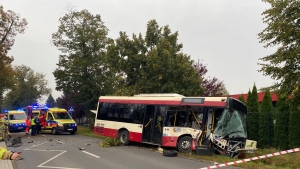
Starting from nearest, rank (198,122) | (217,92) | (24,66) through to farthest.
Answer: (198,122), (217,92), (24,66)

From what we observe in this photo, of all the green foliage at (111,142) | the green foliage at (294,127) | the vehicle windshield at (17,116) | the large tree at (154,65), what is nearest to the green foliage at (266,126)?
the green foliage at (294,127)

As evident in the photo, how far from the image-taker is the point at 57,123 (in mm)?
27734

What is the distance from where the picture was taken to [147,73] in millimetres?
24391

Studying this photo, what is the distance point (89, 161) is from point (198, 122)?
560cm

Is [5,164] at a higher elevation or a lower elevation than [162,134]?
lower

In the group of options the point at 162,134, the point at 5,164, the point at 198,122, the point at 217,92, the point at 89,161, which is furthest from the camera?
the point at 217,92

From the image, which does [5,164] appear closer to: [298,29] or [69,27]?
[298,29]

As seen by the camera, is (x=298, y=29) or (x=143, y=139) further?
(x=143, y=139)

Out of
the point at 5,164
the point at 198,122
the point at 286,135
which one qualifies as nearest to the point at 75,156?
the point at 5,164

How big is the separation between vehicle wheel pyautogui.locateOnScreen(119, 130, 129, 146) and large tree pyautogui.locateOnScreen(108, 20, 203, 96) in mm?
5323

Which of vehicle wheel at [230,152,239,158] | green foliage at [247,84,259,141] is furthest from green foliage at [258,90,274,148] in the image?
vehicle wheel at [230,152,239,158]

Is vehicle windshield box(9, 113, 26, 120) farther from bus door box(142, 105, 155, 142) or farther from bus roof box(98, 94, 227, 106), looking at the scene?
bus door box(142, 105, 155, 142)

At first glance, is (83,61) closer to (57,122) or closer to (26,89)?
(57,122)

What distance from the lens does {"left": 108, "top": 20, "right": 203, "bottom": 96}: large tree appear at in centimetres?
2370
